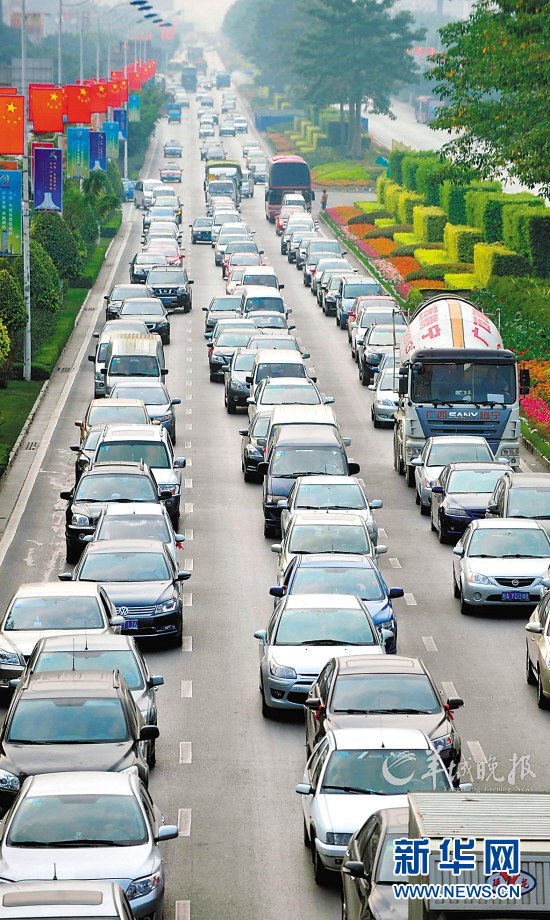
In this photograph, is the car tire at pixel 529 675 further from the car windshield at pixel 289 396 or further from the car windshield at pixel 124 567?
the car windshield at pixel 289 396

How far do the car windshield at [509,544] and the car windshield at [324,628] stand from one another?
5.54 meters

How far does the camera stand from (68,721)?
61.9 feet

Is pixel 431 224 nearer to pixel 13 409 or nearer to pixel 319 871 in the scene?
pixel 13 409

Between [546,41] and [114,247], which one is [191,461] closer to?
[546,41]

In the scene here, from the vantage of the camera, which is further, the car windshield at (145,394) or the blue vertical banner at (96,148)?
the blue vertical banner at (96,148)

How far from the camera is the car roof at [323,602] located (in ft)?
77.2

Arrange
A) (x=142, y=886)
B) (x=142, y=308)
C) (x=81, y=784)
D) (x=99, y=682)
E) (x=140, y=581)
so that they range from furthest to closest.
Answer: (x=142, y=308)
(x=140, y=581)
(x=99, y=682)
(x=81, y=784)
(x=142, y=886)

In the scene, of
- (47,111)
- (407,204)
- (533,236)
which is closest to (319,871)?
(47,111)

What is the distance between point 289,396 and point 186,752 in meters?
20.7

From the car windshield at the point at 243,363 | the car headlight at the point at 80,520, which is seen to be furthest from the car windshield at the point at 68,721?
the car windshield at the point at 243,363

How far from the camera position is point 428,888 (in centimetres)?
1084

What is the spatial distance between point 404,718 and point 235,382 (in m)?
28.3

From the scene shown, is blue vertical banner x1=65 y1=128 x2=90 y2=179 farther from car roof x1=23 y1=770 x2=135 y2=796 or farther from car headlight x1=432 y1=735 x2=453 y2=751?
car roof x1=23 y1=770 x2=135 y2=796

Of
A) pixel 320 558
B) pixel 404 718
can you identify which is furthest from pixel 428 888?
pixel 320 558
